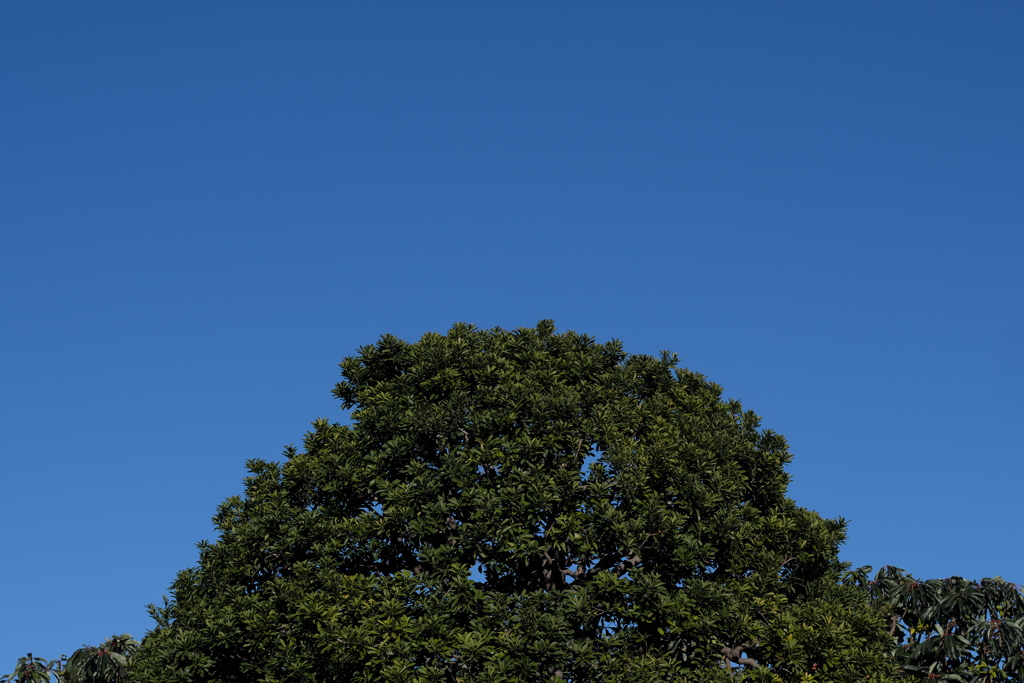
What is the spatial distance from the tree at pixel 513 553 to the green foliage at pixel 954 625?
5513mm

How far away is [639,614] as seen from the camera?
20.5 metres

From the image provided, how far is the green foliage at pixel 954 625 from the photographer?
90.1 feet

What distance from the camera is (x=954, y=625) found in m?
28.4

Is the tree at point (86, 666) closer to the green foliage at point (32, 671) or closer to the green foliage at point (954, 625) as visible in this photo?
the green foliage at point (32, 671)

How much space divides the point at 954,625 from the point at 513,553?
15355 mm

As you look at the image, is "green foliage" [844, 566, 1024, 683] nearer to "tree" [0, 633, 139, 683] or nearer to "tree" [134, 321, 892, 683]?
"tree" [134, 321, 892, 683]

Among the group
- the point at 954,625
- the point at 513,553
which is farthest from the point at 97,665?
the point at 954,625

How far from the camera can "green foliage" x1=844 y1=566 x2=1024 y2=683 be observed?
90.1ft

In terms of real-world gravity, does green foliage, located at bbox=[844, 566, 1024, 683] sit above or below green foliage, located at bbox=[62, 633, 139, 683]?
above

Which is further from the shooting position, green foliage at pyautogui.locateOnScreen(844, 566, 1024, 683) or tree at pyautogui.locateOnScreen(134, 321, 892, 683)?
green foliage at pyautogui.locateOnScreen(844, 566, 1024, 683)

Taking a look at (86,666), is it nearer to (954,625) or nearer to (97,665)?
(97,665)

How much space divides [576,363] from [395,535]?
6.84m

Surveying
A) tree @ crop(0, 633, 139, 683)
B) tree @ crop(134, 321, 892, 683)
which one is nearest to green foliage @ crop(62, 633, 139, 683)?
tree @ crop(0, 633, 139, 683)

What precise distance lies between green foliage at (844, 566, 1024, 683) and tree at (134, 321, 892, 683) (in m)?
5.51
